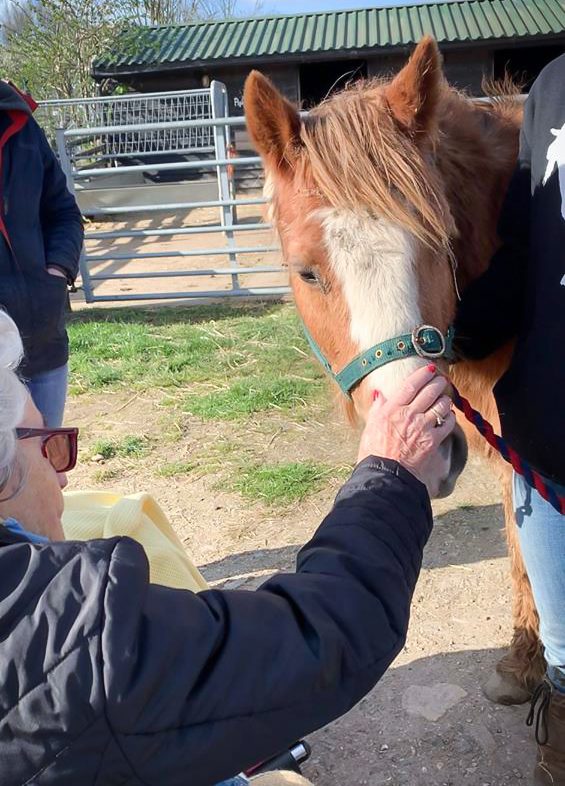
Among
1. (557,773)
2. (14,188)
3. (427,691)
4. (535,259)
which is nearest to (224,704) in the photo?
(535,259)

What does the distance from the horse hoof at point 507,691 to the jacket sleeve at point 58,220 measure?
2083mm

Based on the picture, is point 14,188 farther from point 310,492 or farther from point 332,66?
point 332,66

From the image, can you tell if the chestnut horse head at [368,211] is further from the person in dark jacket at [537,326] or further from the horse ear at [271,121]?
the person in dark jacket at [537,326]

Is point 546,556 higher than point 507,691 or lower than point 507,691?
higher

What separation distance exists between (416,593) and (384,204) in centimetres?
181

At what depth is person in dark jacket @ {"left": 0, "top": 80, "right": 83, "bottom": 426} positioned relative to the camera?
2336mm

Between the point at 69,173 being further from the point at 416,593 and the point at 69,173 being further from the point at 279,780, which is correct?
the point at 279,780

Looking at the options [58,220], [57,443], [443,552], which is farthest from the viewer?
[443,552]

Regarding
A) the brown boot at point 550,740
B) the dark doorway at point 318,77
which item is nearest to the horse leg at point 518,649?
the brown boot at point 550,740

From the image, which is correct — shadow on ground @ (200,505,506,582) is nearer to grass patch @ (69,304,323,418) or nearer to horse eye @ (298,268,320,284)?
grass patch @ (69,304,323,418)

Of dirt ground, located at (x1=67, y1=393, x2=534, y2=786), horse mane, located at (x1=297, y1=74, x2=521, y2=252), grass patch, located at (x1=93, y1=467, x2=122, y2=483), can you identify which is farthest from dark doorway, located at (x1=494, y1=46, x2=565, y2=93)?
horse mane, located at (x1=297, y1=74, x2=521, y2=252)

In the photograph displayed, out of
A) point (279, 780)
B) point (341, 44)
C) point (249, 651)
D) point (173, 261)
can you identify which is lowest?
point (173, 261)

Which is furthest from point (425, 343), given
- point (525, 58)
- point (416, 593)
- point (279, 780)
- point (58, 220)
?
point (525, 58)

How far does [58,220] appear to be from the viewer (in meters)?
2.65
